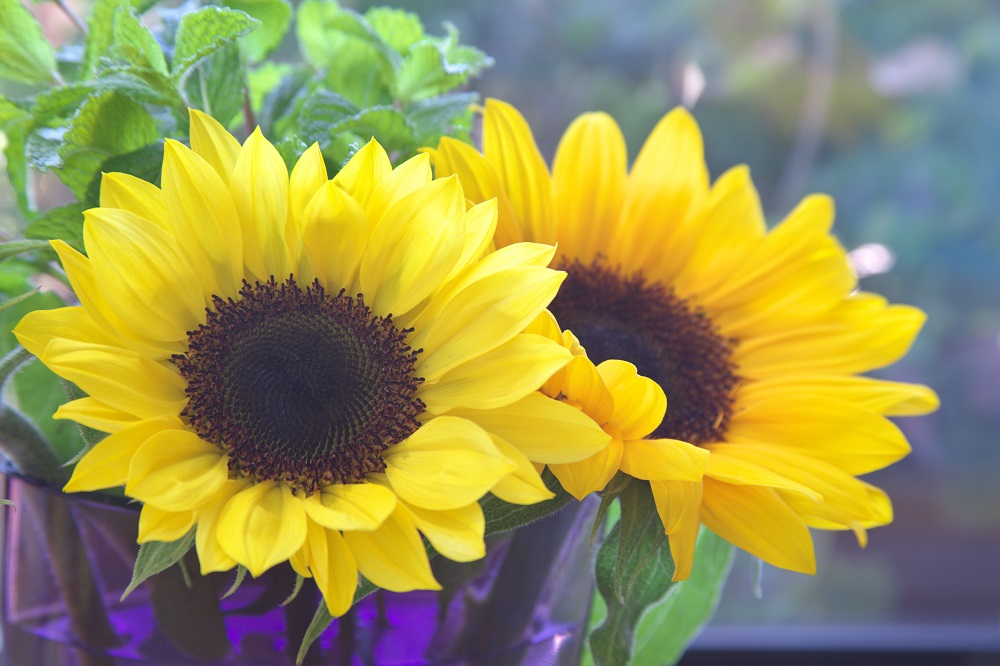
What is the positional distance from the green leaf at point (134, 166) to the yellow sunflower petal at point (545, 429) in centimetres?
15

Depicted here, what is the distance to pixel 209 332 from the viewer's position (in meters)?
0.34

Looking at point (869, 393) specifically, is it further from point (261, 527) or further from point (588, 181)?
point (261, 527)

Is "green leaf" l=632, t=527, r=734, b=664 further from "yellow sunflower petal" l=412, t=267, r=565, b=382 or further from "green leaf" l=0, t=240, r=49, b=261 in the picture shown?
"green leaf" l=0, t=240, r=49, b=261

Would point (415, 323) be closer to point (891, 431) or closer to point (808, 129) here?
point (891, 431)

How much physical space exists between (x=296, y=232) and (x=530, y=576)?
16 cm

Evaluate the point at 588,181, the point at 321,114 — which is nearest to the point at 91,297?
the point at 321,114

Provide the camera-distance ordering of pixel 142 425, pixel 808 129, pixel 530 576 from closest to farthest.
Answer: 1. pixel 142 425
2. pixel 530 576
3. pixel 808 129

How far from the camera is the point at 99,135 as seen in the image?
1.18 feet

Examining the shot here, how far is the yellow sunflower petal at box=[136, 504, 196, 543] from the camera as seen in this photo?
0.91 ft

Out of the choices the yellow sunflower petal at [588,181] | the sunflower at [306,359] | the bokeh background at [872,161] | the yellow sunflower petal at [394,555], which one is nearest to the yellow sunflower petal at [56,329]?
the sunflower at [306,359]

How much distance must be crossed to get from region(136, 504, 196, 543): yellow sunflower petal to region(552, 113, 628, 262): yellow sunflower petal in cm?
21

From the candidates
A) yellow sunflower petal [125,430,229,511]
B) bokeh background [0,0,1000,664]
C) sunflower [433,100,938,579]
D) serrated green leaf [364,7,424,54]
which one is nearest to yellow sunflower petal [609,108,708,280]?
sunflower [433,100,938,579]

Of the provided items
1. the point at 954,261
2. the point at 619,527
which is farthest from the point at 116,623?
the point at 954,261

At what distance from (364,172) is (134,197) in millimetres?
72
